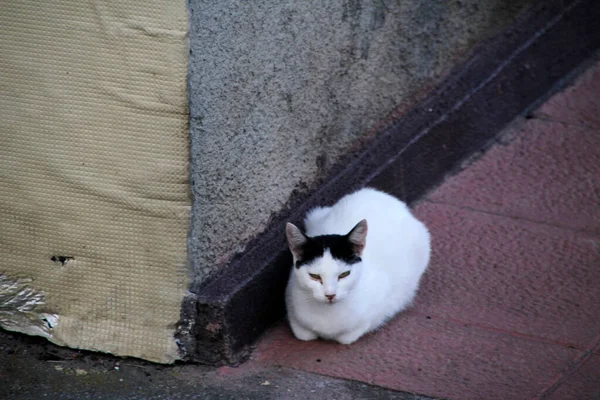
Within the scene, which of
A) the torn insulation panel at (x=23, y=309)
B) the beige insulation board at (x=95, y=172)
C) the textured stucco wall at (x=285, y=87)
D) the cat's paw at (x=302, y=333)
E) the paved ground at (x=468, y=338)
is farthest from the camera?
the cat's paw at (x=302, y=333)

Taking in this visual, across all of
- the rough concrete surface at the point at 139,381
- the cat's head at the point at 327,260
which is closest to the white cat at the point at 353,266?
the cat's head at the point at 327,260

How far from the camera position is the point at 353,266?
3.19 meters

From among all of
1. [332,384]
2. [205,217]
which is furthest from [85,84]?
[332,384]

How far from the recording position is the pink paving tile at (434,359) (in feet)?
10.2

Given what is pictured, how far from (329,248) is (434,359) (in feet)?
1.93

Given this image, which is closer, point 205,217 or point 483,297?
point 205,217

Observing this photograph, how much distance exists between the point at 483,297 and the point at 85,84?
183 cm

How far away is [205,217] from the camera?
121 inches

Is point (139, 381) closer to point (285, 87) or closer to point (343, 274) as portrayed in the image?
point (343, 274)

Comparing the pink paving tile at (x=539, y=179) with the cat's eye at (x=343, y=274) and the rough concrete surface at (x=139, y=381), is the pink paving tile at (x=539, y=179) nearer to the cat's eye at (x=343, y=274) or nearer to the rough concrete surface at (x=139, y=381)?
the cat's eye at (x=343, y=274)

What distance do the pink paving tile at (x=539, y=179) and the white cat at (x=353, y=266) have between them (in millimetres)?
674

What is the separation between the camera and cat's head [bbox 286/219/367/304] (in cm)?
314

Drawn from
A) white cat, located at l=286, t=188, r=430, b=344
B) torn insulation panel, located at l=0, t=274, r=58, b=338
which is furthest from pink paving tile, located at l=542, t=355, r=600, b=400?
torn insulation panel, located at l=0, t=274, r=58, b=338

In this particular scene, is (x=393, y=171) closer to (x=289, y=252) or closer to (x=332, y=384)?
(x=289, y=252)
